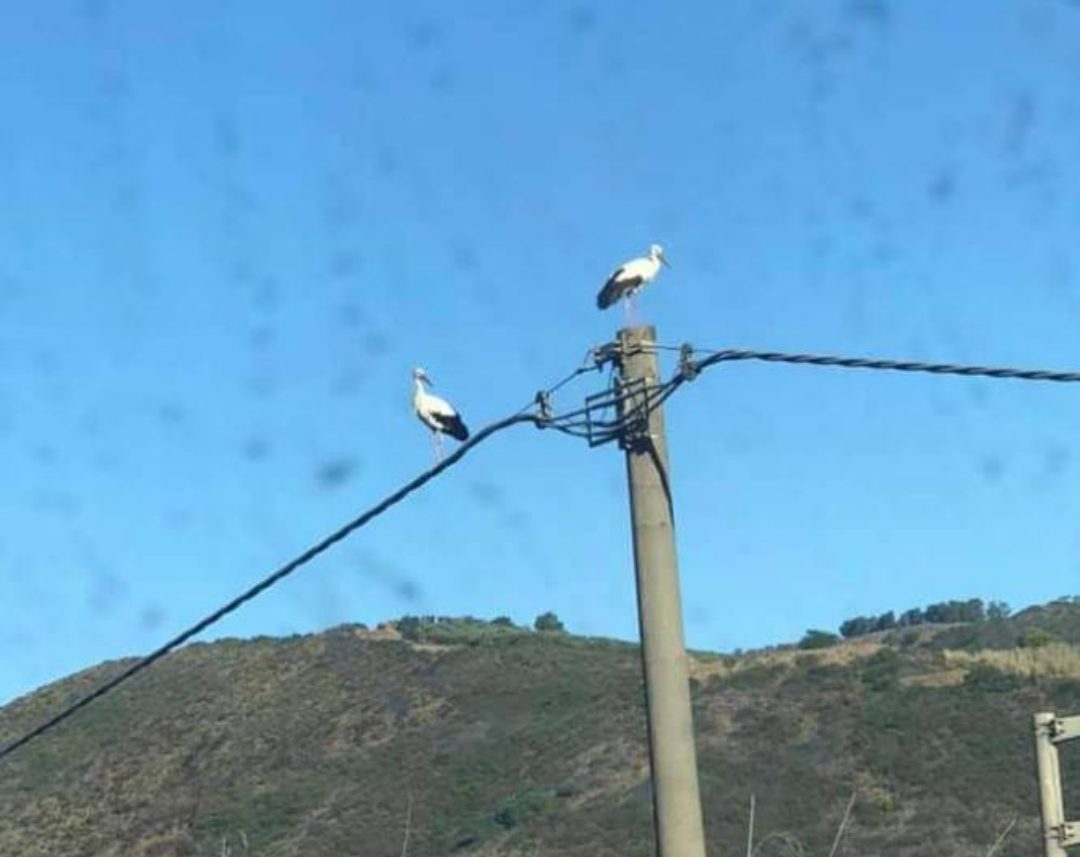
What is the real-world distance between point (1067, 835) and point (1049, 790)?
1.14ft

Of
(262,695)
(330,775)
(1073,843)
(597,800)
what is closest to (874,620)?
(262,695)

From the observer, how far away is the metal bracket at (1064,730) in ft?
41.4

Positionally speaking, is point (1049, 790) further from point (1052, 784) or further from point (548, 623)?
point (548, 623)

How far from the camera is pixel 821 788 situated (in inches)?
1929

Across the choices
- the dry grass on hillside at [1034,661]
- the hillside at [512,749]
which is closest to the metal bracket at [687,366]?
the hillside at [512,749]

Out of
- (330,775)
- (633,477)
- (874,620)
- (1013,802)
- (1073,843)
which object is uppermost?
(874,620)

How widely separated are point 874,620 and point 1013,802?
60.7m

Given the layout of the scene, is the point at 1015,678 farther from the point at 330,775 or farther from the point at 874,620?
the point at 874,620

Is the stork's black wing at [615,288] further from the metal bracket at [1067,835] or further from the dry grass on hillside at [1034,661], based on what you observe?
the dry grass on hillside at [1034,661]

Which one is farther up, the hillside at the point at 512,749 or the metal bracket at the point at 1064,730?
the hillside at the point at 512,749

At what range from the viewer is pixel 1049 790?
12.5 m

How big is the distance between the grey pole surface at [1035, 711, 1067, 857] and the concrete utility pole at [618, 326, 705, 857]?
6.06 ft

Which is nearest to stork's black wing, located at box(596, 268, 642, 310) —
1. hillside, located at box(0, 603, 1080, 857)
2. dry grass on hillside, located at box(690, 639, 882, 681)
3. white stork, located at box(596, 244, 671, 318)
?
white stork, located at box(596, 244, 671, 318)

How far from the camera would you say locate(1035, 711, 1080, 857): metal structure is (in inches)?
479
